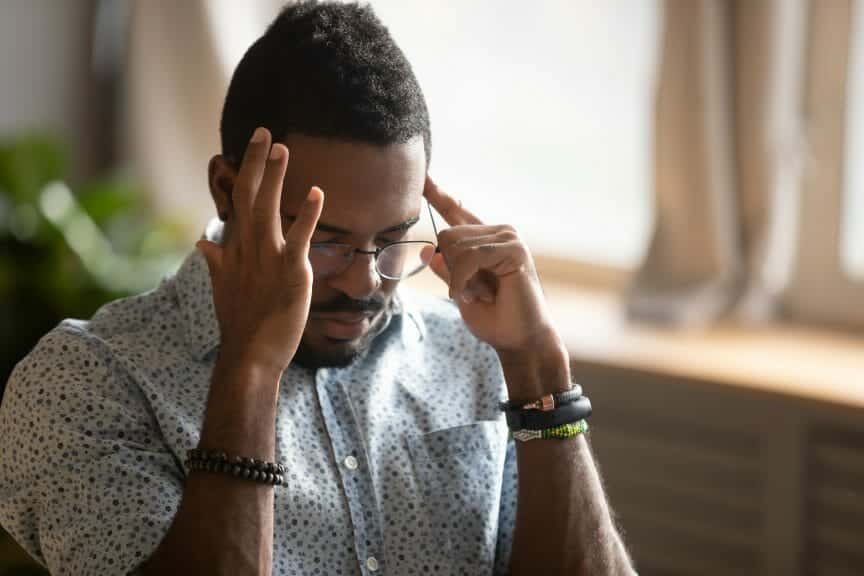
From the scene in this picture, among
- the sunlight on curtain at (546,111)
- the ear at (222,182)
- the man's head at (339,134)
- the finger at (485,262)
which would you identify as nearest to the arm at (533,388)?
the finger at (485,262)

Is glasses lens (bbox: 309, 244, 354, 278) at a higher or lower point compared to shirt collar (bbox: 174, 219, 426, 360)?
higher

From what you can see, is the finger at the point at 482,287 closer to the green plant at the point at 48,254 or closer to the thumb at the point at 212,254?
the thumb at the point at 212,254

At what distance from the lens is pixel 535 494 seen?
4.71ft

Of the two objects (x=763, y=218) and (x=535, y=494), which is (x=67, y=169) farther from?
(x=535, y=494)

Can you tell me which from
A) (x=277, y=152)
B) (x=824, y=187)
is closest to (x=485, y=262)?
(x=277, y=152)

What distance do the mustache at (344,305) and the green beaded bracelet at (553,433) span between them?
0.24 meters

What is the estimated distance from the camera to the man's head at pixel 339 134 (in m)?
1.33

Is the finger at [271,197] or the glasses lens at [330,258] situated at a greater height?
the finger at [271,197]

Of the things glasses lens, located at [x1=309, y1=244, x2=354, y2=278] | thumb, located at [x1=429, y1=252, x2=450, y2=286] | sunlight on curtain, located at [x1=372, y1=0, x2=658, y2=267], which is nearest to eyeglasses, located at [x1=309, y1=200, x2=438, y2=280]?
glasses lens, located at [x1=309, y1=244, x2=354, y2=278]

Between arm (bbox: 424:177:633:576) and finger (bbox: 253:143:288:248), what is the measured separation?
0.30 m

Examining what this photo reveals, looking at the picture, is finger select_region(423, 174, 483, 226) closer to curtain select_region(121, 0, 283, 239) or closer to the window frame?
the window frame

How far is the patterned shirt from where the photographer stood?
124cm

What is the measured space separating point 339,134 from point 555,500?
1.68 feet

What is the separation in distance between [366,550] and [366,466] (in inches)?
4.0
